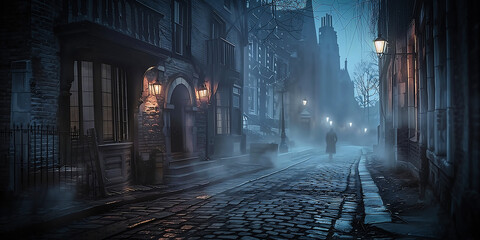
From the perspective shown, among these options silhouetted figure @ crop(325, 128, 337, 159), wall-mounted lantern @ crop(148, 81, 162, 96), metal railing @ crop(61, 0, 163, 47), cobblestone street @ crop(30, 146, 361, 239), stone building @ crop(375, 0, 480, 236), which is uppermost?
metal railing @ crop(61, 0, 163, 47)

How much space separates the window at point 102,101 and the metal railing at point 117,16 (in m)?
1.16

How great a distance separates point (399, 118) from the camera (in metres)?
14.2

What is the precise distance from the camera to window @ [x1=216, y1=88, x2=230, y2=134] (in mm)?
17938

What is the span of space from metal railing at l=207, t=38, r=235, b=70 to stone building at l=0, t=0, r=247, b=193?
44 millimetres

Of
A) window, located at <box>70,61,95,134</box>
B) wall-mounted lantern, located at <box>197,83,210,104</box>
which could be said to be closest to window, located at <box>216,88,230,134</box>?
wall-mounted lantern, located at <box>197,83,210,104</box>

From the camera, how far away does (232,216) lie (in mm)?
6684

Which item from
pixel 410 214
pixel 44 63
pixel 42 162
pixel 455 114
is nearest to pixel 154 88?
pixel 44 63

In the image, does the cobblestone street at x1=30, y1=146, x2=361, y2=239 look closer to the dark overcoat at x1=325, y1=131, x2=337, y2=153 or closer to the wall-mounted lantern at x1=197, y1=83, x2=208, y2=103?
the wall-mounted lantern at x1=197, y1=83, x2=208, y2=103

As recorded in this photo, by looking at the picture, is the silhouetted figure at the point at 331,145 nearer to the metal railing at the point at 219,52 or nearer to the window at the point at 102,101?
the metal railing at the point at 219,52

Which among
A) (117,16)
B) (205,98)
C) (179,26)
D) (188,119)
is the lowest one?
(188,119)

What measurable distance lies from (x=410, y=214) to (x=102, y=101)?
7.93m

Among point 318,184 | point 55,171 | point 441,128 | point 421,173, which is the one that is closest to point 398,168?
point 318,184

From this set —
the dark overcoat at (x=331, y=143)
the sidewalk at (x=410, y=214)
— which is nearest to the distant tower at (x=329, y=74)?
the dark overcoat at (x=331, y=143)

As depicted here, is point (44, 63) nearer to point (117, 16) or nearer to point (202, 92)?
point (117, 16)
